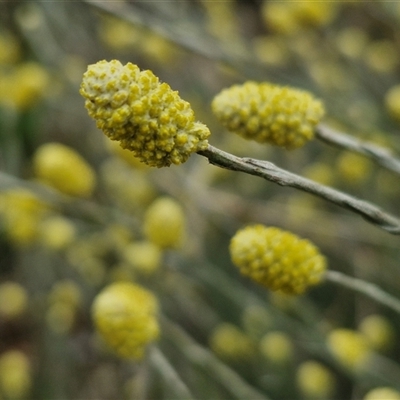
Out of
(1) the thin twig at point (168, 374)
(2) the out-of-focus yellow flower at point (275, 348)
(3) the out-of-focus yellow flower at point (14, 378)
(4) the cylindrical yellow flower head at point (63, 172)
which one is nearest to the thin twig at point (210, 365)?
(1) the thin twig at point (168, 374)

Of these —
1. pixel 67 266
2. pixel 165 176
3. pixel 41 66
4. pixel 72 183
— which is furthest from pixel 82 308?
pixel 41 66

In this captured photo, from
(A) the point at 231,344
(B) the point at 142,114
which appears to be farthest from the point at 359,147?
(A) the point at 231,344

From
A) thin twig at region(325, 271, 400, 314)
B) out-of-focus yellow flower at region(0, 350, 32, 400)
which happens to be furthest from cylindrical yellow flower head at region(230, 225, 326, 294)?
out-of-focus yellow flower at region(0, 350, 32, 400)

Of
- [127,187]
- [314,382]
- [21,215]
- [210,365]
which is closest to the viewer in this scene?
[210,365]

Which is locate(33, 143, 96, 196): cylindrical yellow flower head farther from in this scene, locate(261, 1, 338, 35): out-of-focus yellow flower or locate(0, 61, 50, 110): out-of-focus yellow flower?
locate(261, 1, 338, 35): out-of-focus yellow flower

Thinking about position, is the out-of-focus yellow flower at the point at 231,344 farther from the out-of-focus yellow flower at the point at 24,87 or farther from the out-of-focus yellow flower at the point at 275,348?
the out-of-focus yellow flower at the point at 24,87

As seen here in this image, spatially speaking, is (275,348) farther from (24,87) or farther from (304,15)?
(24,87)
